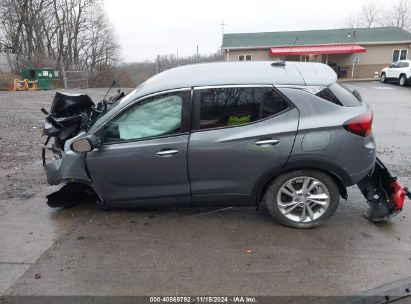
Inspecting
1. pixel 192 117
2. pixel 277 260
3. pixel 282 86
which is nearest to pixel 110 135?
pixel 192 117

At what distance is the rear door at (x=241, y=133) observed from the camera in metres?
3.60

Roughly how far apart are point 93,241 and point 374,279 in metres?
2.68

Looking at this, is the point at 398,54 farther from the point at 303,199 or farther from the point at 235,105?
the point at 235,105

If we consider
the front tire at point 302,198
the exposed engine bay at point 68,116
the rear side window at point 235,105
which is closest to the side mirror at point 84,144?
the exposed engine bay at point 68,116

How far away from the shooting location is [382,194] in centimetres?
397

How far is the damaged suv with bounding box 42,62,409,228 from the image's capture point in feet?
11.8

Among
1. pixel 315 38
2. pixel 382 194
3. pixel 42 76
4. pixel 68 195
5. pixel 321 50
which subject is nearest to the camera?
pixel 382 194

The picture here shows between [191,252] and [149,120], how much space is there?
1440mm

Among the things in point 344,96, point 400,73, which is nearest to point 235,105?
point 344,96

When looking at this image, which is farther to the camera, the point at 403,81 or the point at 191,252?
the point at 403,81

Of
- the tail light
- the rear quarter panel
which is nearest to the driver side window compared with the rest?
the rear quarter panel

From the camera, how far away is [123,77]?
44750 mm

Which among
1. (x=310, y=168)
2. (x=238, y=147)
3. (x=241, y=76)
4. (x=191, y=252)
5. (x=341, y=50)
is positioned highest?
(x=341, y=50)

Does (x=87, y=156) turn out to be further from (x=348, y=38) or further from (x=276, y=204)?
(x=348, y=38)
